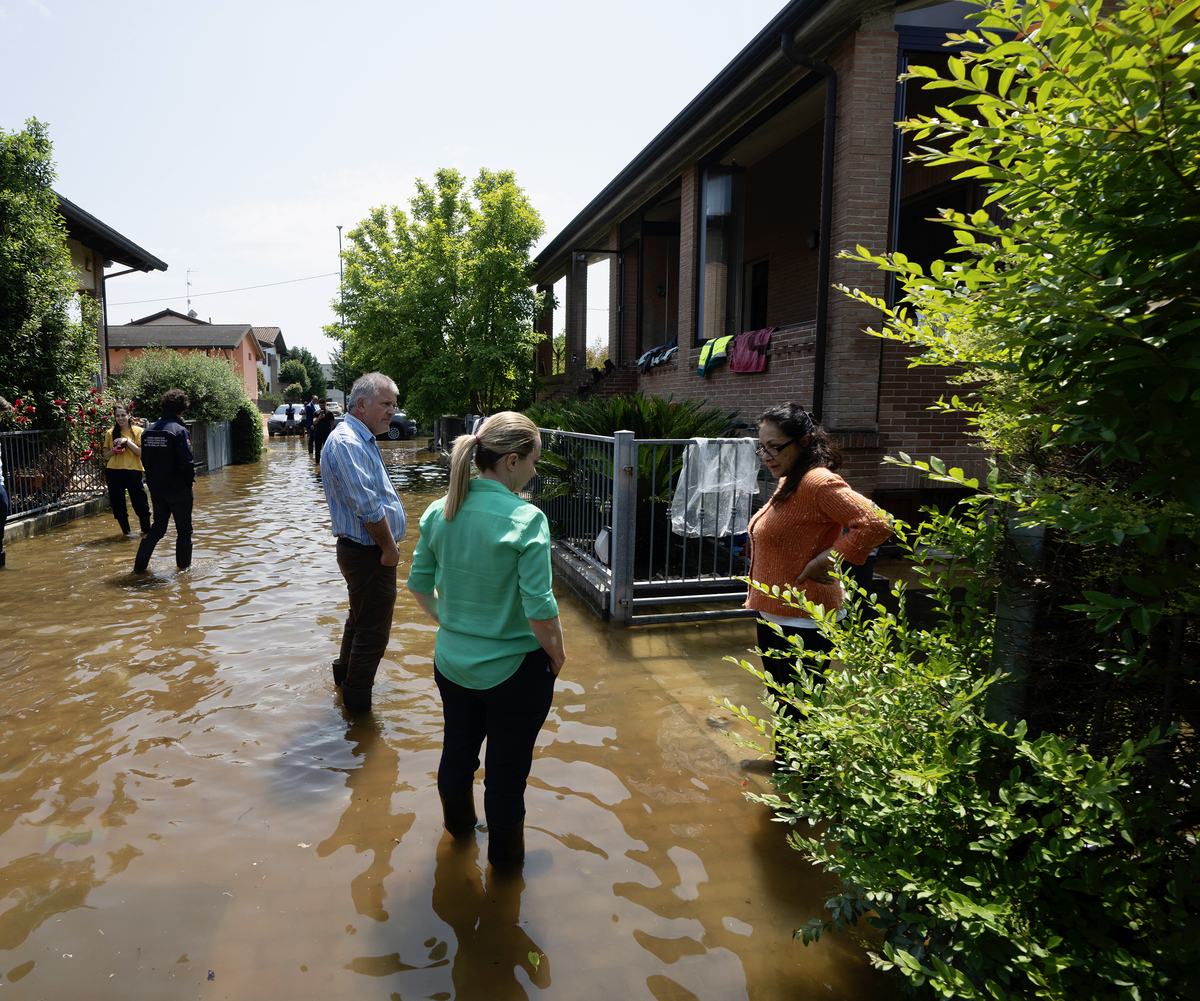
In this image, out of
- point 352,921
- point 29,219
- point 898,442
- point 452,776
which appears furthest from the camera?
point 29,219

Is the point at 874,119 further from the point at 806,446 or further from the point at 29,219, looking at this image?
the point at 29,219

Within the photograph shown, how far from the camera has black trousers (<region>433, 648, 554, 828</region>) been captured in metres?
2.79

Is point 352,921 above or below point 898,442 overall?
below

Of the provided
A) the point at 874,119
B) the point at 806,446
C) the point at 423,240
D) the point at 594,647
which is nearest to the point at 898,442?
the point at 874,119

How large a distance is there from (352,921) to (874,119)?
8.15 metres

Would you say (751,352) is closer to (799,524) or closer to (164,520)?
(799,524)

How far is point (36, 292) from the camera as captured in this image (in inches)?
459

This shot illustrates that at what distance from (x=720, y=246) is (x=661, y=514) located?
609cm

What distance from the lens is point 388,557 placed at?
4.34 metres

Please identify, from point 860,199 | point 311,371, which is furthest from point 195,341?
point 860,199

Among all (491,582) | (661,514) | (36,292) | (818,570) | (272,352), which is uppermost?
(272,352)

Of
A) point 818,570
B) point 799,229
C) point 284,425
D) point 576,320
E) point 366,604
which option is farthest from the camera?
point 284,425

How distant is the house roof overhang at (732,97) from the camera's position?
24.8ft

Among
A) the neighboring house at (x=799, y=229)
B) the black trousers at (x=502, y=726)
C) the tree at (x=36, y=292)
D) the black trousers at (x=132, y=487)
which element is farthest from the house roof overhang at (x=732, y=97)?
the tree at (x=36, y=292)
